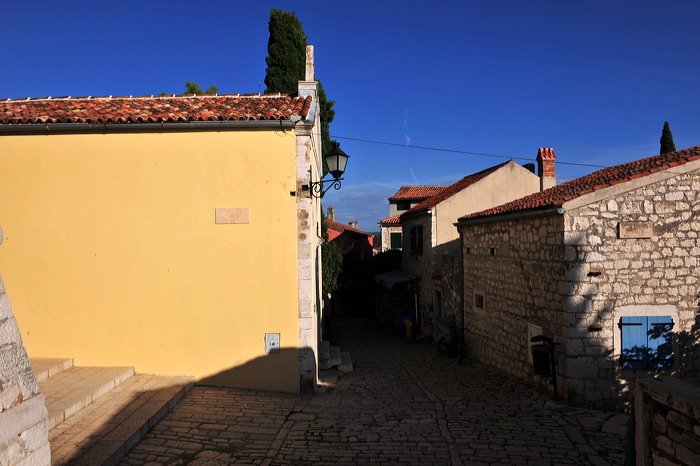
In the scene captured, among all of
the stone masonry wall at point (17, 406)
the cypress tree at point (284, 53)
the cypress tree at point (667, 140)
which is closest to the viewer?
the stone masonry wall at point (17, 406)

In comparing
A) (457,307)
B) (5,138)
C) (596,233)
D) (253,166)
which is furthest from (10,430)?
(457,307)

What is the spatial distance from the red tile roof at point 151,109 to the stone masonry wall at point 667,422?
6.72m

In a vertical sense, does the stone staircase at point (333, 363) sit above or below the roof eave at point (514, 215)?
below

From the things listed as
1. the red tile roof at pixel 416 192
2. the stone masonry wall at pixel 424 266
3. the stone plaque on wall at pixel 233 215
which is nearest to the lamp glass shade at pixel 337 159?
the stone plaque on wall at pixel 233 215

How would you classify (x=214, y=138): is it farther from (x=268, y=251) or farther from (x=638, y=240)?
(x=638, y=240)

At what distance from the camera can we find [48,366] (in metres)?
7.76

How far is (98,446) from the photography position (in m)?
5.44

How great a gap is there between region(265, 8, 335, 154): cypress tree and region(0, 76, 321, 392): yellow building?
8.74 m

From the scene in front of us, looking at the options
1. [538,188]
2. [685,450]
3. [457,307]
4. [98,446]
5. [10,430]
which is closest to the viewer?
[10,430]

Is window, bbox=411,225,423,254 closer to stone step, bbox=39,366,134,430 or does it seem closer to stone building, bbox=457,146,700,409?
stone building, bbox=457,146,700,409

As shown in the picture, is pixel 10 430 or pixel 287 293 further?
pixel 287 293

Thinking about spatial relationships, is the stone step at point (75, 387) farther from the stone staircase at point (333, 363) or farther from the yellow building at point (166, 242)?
the stone staircase at point (333, 363)

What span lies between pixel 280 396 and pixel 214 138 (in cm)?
483

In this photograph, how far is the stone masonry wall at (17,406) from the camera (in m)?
3.10
